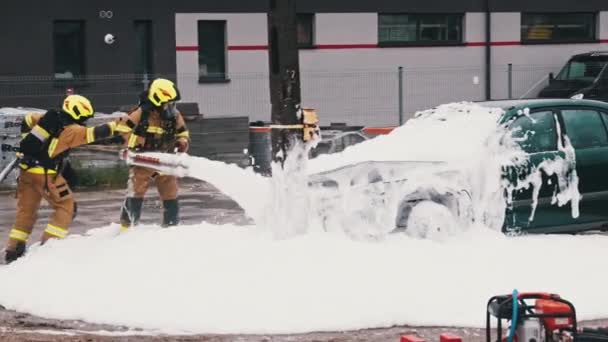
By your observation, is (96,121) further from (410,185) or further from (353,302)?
(353,302)

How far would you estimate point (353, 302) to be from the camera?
8.71m

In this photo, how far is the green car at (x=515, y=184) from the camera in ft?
34.1

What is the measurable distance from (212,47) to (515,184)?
16.1 metres

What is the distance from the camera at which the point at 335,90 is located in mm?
26500

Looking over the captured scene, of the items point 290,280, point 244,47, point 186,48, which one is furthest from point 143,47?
point 290,280

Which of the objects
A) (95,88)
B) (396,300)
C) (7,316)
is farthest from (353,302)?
(95,88)

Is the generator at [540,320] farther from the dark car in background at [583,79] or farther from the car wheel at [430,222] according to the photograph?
the dark car in background at [583,79]

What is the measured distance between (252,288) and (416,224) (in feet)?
6.68

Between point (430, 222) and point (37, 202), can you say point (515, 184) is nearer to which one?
point (430, 222)

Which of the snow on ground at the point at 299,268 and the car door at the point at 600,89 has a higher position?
the car door at the point at 600,89

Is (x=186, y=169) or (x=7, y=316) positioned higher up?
(x=186, y=169)

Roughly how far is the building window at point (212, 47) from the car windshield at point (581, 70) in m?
8.21

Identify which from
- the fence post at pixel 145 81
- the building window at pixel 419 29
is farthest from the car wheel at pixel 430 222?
the building window at pixel 419 29

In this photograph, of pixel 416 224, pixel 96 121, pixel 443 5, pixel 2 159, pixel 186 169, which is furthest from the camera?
pixel 443 5
